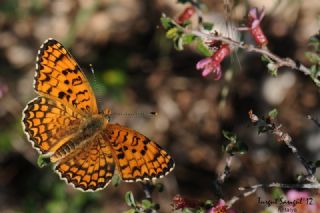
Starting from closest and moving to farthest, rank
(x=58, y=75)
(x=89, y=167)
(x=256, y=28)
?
(x=256, y=28) < (x=89, y=167) < (x=58, y=75)

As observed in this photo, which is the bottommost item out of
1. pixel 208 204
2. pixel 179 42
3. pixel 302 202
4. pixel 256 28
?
pixel 208 204

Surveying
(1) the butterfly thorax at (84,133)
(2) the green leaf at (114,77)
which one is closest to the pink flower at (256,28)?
(1) the butterfly thorax at (84,133)

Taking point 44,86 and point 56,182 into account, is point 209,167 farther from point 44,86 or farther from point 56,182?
point 44,86

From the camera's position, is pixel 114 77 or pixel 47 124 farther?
pixel 114 77

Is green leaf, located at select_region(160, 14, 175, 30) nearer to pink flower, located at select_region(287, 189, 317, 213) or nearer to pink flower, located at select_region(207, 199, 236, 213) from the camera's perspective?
pink flower, located at select_region(207, 199, 236, 213)

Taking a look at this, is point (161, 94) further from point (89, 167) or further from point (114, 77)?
point (89, 167)

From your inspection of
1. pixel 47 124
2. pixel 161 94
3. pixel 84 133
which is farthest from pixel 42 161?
pixel 161 94
